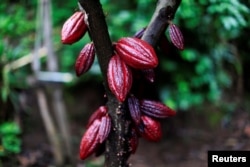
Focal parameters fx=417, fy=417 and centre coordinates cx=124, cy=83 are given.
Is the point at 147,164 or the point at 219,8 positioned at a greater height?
the point at 219,8

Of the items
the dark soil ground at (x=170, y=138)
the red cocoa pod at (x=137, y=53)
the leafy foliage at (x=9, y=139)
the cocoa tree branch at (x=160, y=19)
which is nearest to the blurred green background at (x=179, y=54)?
the dark soil ground at (x=170, y=138)

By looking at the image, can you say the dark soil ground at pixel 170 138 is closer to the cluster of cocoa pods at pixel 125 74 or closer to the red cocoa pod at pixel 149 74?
the cluster of cocoa pods at pixel 125 74

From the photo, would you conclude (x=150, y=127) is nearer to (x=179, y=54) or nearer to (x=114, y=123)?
(x=114, y=123)

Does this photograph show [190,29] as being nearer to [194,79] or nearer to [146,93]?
[194,79]

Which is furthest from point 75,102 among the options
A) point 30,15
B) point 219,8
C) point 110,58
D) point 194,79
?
point 110,58

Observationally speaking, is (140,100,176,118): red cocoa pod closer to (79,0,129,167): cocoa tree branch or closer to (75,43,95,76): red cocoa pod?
(79,0,129,167): cocoa tree branch

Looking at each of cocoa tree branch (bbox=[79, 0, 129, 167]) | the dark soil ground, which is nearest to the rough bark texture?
cocoa tree branch (bbox=[79, 0, 129, 167])

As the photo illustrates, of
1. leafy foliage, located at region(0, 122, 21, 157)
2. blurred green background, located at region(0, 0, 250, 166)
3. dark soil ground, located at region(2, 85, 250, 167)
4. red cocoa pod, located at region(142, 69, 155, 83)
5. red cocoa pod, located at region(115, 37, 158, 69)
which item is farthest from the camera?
blurred green background, located at region(0, 0, 250, 166)

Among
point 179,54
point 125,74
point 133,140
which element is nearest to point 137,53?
point 125,74
